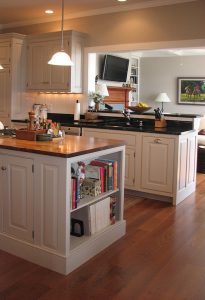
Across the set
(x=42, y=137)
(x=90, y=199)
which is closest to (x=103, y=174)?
(x=90, y=199)

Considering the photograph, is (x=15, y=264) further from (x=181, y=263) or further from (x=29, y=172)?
(x=181, y=263)

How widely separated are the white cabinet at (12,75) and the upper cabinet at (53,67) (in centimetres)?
14

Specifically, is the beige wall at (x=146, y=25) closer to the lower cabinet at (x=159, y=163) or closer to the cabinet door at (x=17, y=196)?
the lower cabinet at (x=159, y=163)

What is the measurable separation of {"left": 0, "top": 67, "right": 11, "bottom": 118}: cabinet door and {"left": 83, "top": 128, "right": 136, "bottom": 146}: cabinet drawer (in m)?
1.69

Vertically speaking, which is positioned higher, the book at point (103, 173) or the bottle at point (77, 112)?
the bottle at point (77, 112)

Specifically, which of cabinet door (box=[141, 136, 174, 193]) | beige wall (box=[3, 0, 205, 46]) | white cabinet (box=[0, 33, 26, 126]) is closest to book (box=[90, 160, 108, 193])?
cabinet door (box=[141, 136, 174, 193])

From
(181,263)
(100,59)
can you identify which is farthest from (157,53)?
(181,263)

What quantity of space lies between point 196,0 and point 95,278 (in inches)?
151

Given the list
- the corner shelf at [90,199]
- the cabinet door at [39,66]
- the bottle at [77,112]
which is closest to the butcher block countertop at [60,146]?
the corner shelf at [90,199]

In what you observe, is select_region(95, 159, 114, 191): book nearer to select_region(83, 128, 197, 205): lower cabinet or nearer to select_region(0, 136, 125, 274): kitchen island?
select_region(0, 136, 125, 274): kitchen island

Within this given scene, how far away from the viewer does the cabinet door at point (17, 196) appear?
2947mm

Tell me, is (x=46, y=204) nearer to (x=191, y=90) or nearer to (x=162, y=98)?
(x=162, y=98)

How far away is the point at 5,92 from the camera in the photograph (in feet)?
20.4

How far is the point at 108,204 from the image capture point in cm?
336
